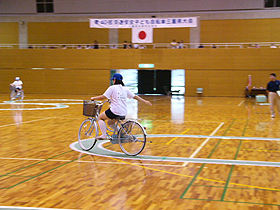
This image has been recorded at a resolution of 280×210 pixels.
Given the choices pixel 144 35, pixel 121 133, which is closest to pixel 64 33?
pixel 144 35

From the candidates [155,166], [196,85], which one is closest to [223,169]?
[155,166]

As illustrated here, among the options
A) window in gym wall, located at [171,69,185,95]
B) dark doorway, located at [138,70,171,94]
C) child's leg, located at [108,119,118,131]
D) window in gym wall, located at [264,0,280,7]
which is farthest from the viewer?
dark doorway, located at [138,70,171,94]

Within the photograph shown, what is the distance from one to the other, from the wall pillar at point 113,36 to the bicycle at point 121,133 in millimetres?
28752

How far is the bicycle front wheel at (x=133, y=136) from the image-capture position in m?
7.20

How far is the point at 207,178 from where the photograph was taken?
5.88 metres

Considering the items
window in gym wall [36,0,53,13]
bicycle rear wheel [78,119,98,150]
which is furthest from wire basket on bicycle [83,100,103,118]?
window in gym wall [36,0,53,13]

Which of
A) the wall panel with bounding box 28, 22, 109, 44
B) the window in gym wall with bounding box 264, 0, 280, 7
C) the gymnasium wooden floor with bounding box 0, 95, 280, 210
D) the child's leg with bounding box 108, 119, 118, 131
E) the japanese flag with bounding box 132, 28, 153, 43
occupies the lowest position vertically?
the gymnasium wooden floor with bounding box 0, 95, 280, 210

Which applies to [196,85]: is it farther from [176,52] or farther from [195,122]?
[195,122]

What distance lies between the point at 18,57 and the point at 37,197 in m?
32.1

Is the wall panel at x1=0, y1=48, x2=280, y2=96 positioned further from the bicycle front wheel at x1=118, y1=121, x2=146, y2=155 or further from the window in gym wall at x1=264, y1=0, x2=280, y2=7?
the bicycle front wheel at x1=118, y1=121, x2=146, y2=155

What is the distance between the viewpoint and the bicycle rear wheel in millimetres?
7839

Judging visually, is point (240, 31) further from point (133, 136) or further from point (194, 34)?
point (133, 136)

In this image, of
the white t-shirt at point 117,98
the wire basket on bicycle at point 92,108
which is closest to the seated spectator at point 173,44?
the wire basket on bicycle at point 92,108

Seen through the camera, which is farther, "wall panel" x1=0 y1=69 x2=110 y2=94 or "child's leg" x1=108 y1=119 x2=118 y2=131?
"wall panel" x1=0 y1=69 x2=110 y2=94
